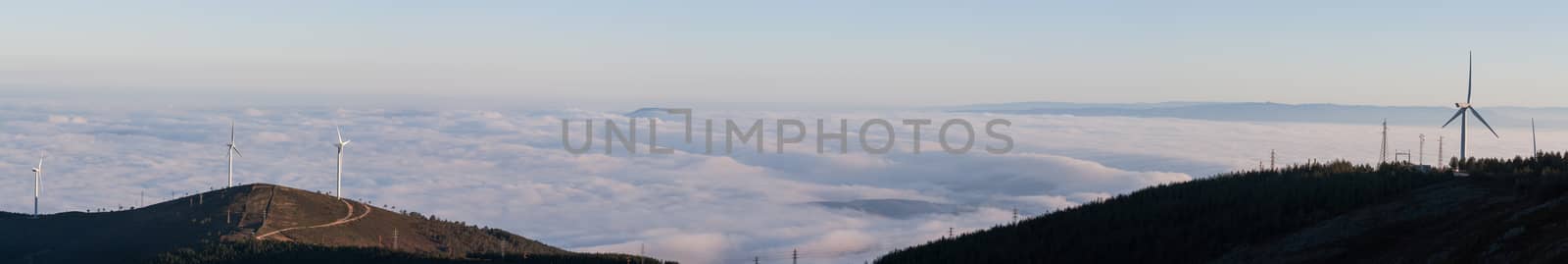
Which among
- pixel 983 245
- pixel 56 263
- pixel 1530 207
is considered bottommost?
pixel 56 263

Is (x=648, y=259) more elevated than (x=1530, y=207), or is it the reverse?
(x=1530, y=207)

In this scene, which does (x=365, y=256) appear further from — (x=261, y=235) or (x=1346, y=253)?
(x=1346, y=253)

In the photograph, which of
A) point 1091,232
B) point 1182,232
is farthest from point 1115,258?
point 1091,232

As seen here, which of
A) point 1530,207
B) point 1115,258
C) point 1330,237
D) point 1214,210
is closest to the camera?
point 1530,207

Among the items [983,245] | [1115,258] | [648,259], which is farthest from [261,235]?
[1115,258]

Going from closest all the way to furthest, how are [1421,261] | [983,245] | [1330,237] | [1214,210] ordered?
[1421,261] → [1330,237] → [1214,210] → [983,245]

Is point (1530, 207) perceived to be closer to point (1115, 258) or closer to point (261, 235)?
point (1115, 258)

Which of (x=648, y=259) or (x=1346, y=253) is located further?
(x=648, y=259)
